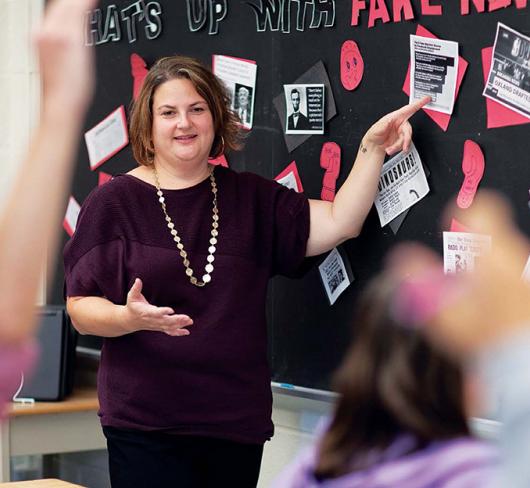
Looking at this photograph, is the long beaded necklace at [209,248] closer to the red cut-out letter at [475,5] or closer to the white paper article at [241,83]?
the white paper article at [241,83]

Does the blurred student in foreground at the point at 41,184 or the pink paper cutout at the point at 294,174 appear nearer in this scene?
the blurred student in foreground at the point at 41,184

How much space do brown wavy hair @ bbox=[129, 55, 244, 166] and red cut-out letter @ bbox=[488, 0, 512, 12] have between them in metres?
0.65

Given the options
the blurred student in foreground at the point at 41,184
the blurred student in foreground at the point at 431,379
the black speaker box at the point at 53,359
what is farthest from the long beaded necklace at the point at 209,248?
the blurred student in foreground at the point at 41,184

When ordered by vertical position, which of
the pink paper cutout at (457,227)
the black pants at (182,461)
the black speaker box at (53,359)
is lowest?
the black speaker box at (53,359)

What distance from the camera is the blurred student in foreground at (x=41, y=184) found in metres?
0.93

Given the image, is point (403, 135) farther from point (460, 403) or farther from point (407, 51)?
point (460, 403)

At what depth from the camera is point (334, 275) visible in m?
3.04

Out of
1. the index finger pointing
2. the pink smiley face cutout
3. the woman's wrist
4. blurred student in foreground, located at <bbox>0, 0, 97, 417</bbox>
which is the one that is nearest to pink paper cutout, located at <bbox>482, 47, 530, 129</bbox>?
the index finger pointing

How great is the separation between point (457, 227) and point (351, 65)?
1.72 ft

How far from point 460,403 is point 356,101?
6.41 ft

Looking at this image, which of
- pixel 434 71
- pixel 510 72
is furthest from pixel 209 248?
pixel 510 72

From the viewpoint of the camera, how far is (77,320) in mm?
2803

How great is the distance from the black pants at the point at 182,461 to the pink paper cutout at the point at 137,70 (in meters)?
1.34

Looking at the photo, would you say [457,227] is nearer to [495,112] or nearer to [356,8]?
[495,112]
